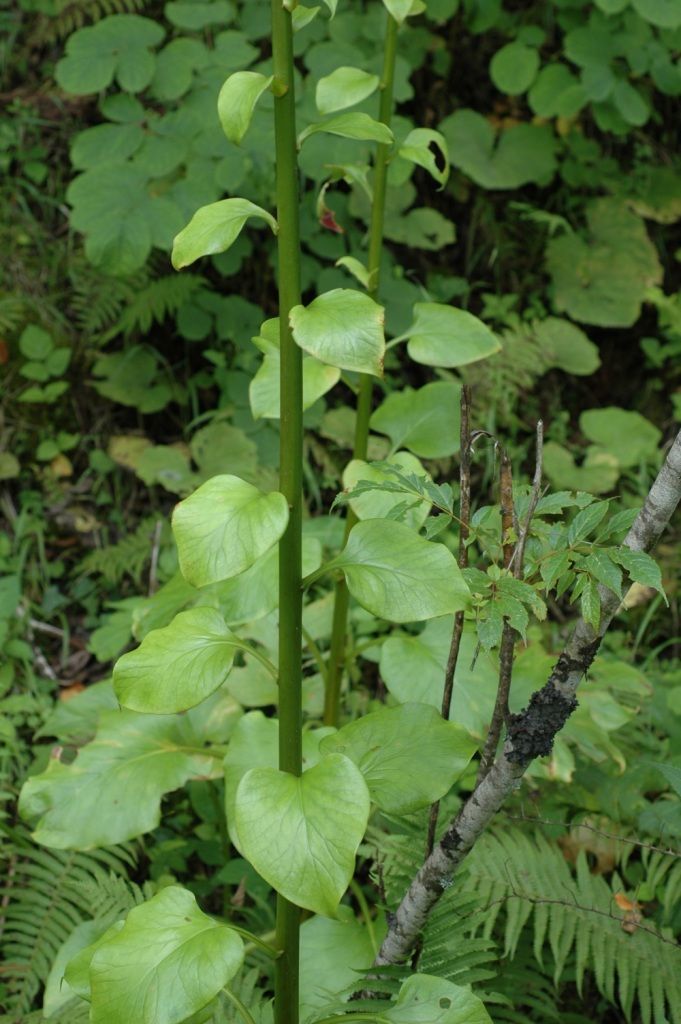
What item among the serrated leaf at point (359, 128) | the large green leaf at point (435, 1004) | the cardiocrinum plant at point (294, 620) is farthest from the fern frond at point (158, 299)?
the large green leaf at point (435, 1004)

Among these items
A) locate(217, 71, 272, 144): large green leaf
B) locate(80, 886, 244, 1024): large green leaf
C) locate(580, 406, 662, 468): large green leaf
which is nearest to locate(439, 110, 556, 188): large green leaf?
locate(580, 406, 662, 468): large green leaf

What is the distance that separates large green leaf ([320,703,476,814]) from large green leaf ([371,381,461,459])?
2.20 feet

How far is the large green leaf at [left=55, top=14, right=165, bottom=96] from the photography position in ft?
8.82

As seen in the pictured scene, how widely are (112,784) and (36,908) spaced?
342 millimetres

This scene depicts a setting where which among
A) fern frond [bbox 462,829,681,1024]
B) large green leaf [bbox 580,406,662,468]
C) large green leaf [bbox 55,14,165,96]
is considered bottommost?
fern frond [bbox 462,829,681,1024]

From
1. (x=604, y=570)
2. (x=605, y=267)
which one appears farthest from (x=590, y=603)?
(x=605, y=267)

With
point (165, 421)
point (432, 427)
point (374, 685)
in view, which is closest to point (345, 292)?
point (432, 427)

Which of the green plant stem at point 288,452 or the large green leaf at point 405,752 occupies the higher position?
the green plant stem at point 288,452

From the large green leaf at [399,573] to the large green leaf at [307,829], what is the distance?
190mm

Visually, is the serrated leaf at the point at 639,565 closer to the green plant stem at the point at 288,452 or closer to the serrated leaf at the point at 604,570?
the serrated leaf at the point at 604,570

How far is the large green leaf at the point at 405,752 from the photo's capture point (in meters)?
1.22

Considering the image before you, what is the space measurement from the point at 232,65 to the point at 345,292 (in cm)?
194

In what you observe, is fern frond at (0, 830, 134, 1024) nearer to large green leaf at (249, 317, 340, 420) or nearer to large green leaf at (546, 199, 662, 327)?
large green leaf at (249, 317, 340, 420)

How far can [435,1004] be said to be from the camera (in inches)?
45.5
